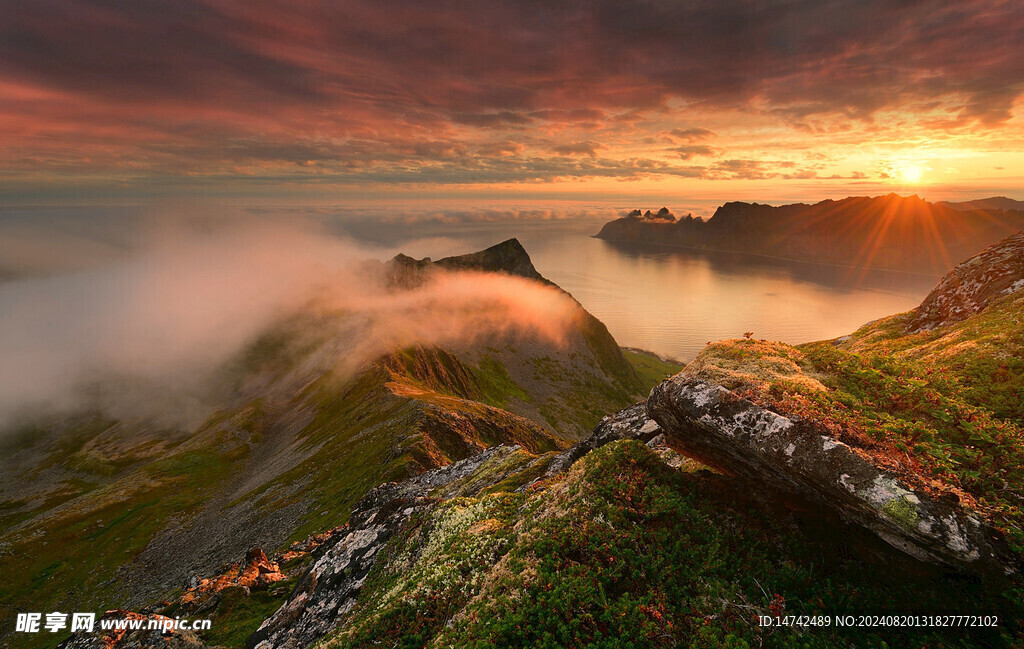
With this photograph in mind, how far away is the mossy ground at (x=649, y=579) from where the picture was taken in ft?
40.4

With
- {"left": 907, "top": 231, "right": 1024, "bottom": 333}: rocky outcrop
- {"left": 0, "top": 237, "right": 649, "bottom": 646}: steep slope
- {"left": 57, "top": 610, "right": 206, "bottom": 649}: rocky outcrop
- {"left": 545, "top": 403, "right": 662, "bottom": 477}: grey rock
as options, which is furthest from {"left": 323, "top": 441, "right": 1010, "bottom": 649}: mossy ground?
{"left": 0, "top": 237, "right": 649, "bottom": 646}: steep slope

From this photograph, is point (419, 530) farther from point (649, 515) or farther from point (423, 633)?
point (649, 515)

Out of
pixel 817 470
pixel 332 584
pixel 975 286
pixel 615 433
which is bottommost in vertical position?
pixel 332 584

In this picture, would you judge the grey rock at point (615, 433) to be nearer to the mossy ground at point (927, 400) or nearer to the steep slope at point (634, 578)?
the steep slope at point (634, 578)

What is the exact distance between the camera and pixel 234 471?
124 metres

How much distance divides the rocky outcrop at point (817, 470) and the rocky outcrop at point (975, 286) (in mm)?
25920

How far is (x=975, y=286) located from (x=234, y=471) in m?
160

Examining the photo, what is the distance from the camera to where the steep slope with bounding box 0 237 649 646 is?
7662 centimetres

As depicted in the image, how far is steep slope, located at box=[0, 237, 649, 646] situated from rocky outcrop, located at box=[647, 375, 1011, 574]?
61949 mm

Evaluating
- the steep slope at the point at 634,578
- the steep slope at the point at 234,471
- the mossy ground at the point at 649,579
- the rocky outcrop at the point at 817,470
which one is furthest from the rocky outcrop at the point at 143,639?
the steep slope at the point at 234,471

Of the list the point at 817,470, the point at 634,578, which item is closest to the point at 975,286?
the point at 817,470

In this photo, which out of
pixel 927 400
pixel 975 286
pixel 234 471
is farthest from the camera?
pixel 234 471

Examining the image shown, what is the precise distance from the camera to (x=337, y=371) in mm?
151125

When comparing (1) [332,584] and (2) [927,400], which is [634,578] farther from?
(1) [332,584]
